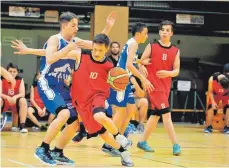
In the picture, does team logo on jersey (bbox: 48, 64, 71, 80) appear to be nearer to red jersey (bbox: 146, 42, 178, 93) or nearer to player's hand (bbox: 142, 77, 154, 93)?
player's hand (bbox: 142, 77, 154, 93)

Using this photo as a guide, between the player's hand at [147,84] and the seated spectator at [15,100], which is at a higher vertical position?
the player's hand at [147,84]

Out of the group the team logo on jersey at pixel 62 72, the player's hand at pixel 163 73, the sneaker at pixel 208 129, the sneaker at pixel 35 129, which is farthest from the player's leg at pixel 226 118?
the team logo on jersey at pixel 62 72

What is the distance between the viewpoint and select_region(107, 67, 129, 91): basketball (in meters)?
5.66

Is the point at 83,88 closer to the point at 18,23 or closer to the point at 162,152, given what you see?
the point at 162,152

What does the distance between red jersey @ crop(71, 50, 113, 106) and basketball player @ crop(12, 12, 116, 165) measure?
16cm

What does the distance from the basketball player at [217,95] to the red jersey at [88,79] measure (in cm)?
616

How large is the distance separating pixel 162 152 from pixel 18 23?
1080 cm

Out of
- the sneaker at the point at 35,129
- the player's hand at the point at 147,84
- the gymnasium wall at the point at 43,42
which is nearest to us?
the player's hand at the point at 147,84

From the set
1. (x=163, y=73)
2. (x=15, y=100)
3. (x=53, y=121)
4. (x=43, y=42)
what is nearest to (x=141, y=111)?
(x=15, y=100)

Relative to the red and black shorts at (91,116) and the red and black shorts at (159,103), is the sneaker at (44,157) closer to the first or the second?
the red and black shorts at (91,116)

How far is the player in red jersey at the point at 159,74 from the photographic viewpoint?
7.01 m

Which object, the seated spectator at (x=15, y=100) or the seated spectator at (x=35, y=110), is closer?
the seated spectator at (x=15, y=100)

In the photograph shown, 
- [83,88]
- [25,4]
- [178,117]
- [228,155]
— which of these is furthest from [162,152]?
[178,117]

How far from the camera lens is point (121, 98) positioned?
719cm
